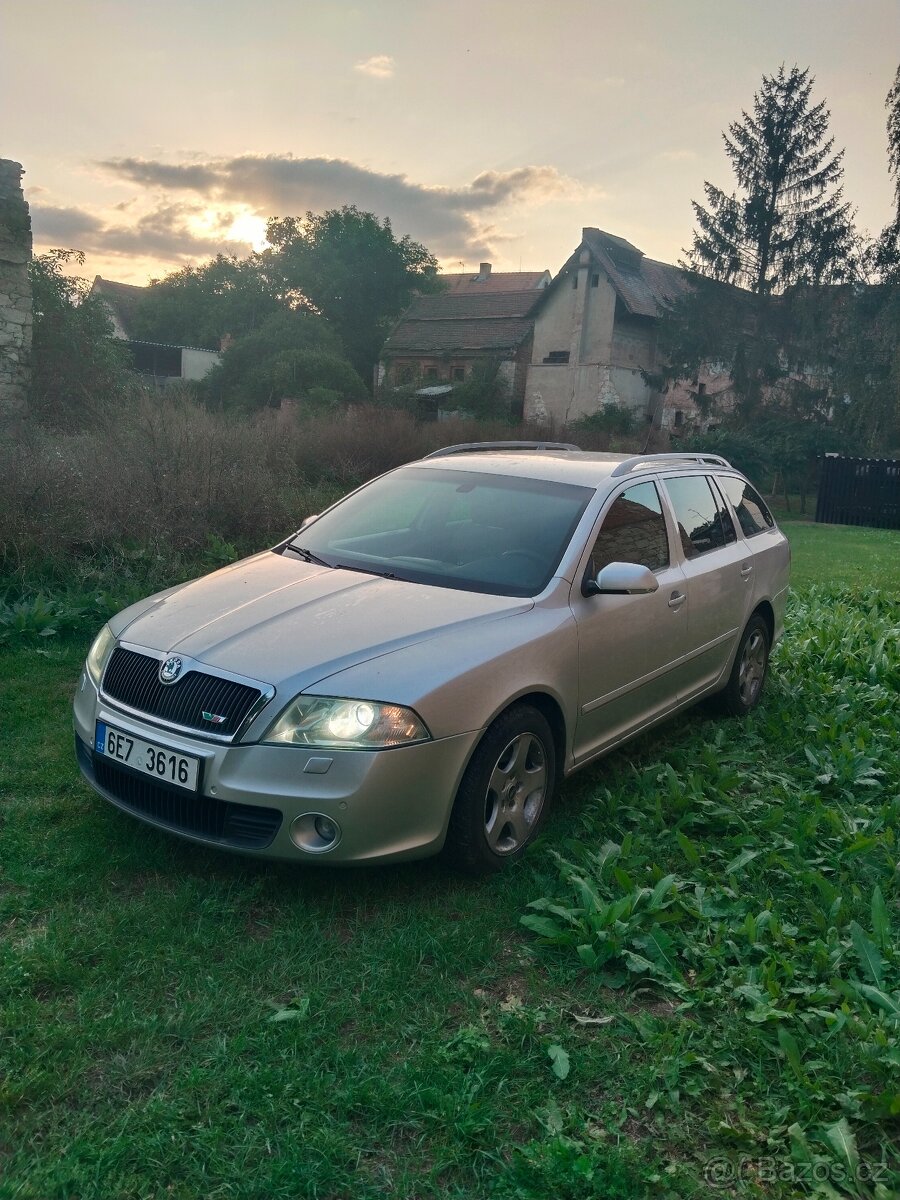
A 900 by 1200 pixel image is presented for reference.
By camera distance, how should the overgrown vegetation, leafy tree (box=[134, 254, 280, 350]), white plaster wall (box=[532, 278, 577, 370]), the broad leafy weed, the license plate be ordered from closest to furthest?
the broad leafy weed, the license plate, the overgrown vegetation, white plaster wall (box=[532, 278, 577, 370]), leafy tree (box=[134, 254, 280, 350])

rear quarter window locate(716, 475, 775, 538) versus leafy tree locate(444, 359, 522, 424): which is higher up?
leafy tree locate(444, 359, 522, 424)

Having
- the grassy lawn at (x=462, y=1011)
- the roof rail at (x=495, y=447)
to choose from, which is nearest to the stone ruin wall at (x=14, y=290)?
the roof rail at (x=495, y=447)

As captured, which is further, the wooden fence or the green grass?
the wooden fence

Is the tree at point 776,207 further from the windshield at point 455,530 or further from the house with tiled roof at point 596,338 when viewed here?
the windshield at point 455,530

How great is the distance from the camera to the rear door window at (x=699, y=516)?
17.7 feet

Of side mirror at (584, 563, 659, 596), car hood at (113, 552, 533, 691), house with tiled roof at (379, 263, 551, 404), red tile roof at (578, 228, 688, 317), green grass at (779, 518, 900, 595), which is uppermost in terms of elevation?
red tile roof at (578, 228, 688, 317)

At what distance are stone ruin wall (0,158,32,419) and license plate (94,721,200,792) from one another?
12036 mm

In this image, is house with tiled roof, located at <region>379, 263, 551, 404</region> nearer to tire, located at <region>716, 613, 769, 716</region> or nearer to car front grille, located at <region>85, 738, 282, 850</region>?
tire, located at <region>716, 613, 769, 716</region>

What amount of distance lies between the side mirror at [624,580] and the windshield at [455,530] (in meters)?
0.23

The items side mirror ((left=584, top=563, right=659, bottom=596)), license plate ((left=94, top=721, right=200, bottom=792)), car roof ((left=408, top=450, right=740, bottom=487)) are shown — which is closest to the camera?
license plate ((left=94, top=721, right=200, bottom=792))

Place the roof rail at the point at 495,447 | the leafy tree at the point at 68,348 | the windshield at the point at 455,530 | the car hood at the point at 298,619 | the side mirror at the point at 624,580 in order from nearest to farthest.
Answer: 1. the car hood at the point at 298,619
2. the side mirror at the point at 624,580
3. the windshield at the point at 455,530
4. the roof rail at the point at 495,447
5. the leafy tree at the point at 68,348

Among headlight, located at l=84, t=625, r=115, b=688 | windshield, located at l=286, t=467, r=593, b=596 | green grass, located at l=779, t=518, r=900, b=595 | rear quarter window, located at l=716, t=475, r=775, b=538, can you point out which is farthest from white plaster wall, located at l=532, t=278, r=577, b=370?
headlight, located at l=84, t=625, r=115, b=688

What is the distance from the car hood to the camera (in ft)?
11.7

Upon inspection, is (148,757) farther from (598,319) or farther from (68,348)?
(598,319)
